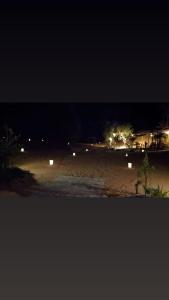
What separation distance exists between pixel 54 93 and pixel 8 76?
1.01ft

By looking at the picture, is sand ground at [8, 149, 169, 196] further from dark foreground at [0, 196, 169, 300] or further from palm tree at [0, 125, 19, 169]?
dark foreground at [0, 196, 169, 300]

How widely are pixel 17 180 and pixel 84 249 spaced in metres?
4.04

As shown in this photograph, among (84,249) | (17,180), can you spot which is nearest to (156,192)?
(17,180)

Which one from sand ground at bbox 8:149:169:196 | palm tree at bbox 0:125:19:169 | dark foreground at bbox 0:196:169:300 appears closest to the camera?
dark foreground at bbox 0:196:169:300

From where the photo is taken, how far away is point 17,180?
20.5 ft

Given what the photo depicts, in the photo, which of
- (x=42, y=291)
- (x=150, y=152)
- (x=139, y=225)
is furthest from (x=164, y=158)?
(x=42, y=291)

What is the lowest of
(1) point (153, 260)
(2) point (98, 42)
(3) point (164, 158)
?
(1) point (153, 260)

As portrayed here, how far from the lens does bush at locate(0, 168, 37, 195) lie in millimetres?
5723

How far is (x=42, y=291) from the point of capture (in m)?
2.14

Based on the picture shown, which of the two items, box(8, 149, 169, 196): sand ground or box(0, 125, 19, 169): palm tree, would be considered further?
box(8, 149, 169, 196): sand ground

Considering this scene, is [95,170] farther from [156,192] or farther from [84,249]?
[84,249]

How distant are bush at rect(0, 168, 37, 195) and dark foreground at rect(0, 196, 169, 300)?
291cm

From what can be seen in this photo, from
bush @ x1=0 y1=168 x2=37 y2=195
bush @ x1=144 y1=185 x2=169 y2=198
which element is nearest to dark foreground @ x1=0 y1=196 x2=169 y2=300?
bush @ x1=0 y1=168 x2=37 y2=195

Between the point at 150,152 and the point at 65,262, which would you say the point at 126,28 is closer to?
the point at 65,262
